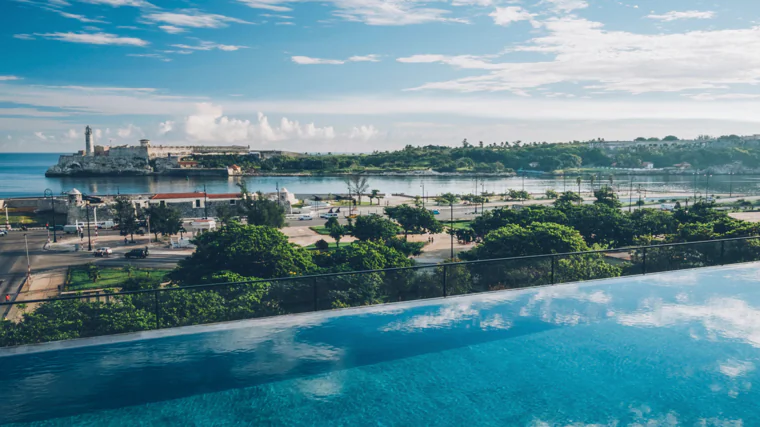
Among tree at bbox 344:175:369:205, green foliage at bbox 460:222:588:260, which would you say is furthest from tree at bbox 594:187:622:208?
tree at bbox 344:175:369:205

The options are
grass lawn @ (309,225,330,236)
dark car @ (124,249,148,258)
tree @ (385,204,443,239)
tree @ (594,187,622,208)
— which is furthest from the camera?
tree @ (594,187,622,208)

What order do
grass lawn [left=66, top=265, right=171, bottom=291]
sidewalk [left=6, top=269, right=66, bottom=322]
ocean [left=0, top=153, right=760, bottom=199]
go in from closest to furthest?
1. sidewalk [left=6, top=269, right=66, bottom=322]
2. grass lawn [left=66, top=265, right=171, bottom=291]
3. ocean [left=0, top=153, right=760, bottom=199]

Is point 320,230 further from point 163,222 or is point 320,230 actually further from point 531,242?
point 531,242

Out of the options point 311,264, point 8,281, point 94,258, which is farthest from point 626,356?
point 94,258

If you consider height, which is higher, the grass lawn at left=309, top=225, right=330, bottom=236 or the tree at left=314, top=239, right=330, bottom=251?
the tree at left=314, top=239, right=330, bottom=251

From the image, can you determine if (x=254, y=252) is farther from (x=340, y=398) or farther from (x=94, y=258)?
(x=94, y=258)

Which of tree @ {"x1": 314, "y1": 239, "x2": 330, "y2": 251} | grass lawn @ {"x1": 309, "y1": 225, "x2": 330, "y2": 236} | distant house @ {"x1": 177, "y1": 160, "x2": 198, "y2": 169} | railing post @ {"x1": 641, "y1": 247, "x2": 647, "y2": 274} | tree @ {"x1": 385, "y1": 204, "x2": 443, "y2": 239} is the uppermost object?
distant house @ {"x1": 177, "y1": 160, "x2": 198, "y2": 169}

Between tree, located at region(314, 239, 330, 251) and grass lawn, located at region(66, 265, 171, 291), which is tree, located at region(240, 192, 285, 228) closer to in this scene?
tree, located at region(314, 239, 330, 251)

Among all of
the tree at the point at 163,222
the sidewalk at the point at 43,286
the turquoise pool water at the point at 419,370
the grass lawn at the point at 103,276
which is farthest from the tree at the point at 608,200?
the sidewalk at the point at 43,286
